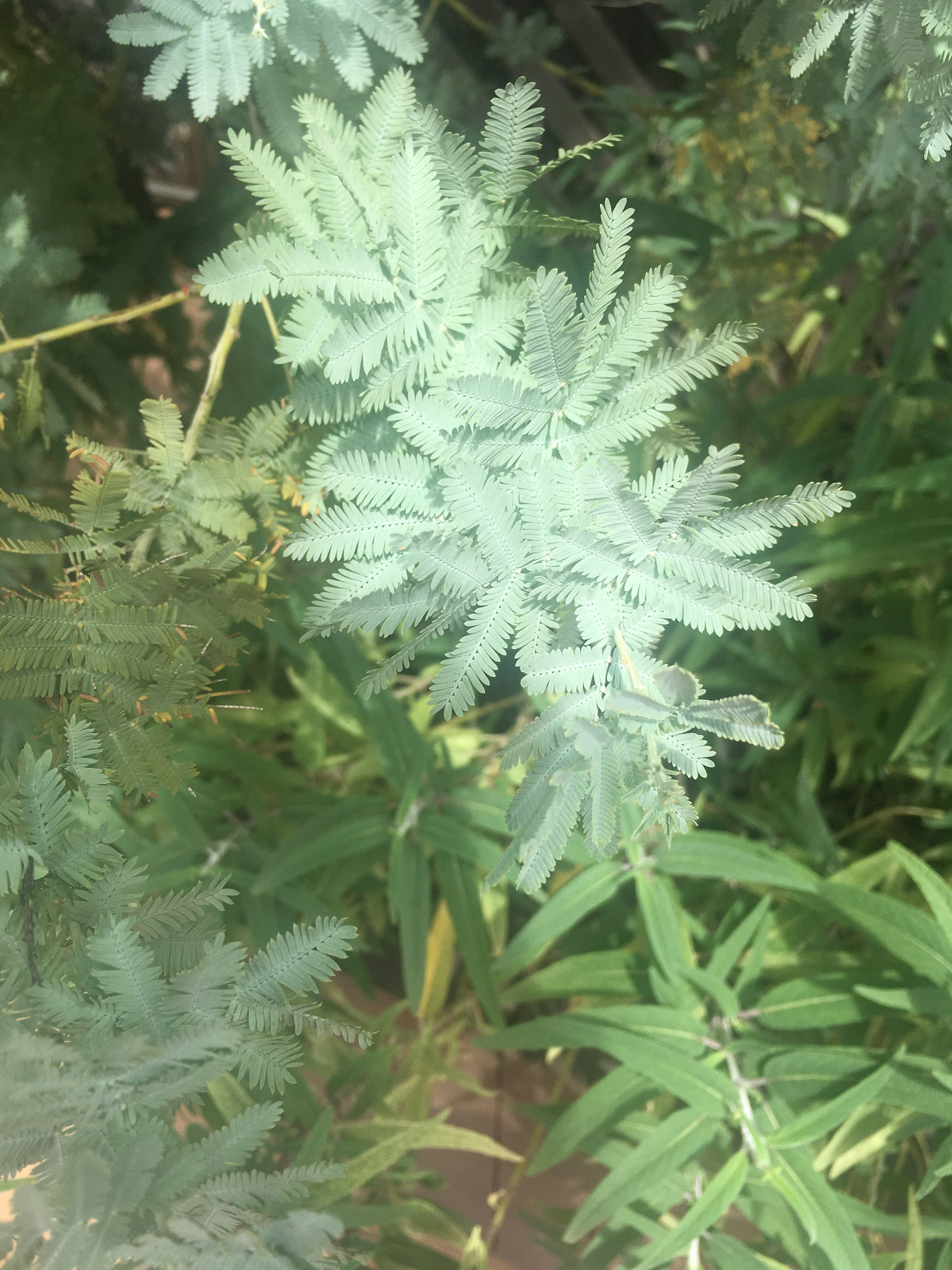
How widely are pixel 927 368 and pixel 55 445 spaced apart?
2.85 feet

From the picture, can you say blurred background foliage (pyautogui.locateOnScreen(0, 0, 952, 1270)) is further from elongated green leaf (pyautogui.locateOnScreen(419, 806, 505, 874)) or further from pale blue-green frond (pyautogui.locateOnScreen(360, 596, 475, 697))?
pale blue-green frond (pyautogui.locateOnScreen(360, 596, 475, 697))

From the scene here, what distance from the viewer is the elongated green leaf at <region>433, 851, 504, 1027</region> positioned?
2.43 feet

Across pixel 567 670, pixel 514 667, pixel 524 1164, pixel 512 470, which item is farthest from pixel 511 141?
pixel 524 1164

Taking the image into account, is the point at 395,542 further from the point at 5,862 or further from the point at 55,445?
the point at 55,445

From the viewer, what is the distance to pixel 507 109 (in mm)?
389

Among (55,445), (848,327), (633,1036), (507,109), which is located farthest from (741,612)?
(848,327)

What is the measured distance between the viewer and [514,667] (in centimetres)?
68

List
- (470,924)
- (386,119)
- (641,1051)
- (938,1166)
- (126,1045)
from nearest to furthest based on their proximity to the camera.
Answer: (126,1045) < (386,119) < (938,1166) < (641,1051) < (470,924)

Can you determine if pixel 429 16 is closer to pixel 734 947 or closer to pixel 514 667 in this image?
pixel 514 667

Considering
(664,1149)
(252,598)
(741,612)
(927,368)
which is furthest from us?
(927,368)

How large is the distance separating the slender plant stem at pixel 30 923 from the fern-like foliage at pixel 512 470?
0.18 metres

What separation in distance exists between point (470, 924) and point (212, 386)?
0.51m

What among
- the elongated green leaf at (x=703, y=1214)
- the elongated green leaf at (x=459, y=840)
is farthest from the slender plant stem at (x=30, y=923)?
the elongated green leaf at (x=703, y=1214)

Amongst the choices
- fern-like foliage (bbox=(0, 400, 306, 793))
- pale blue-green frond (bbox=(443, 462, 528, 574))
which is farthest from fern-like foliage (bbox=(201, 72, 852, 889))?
fern-like foliage (bbox=(0, 400, 306, 793))
